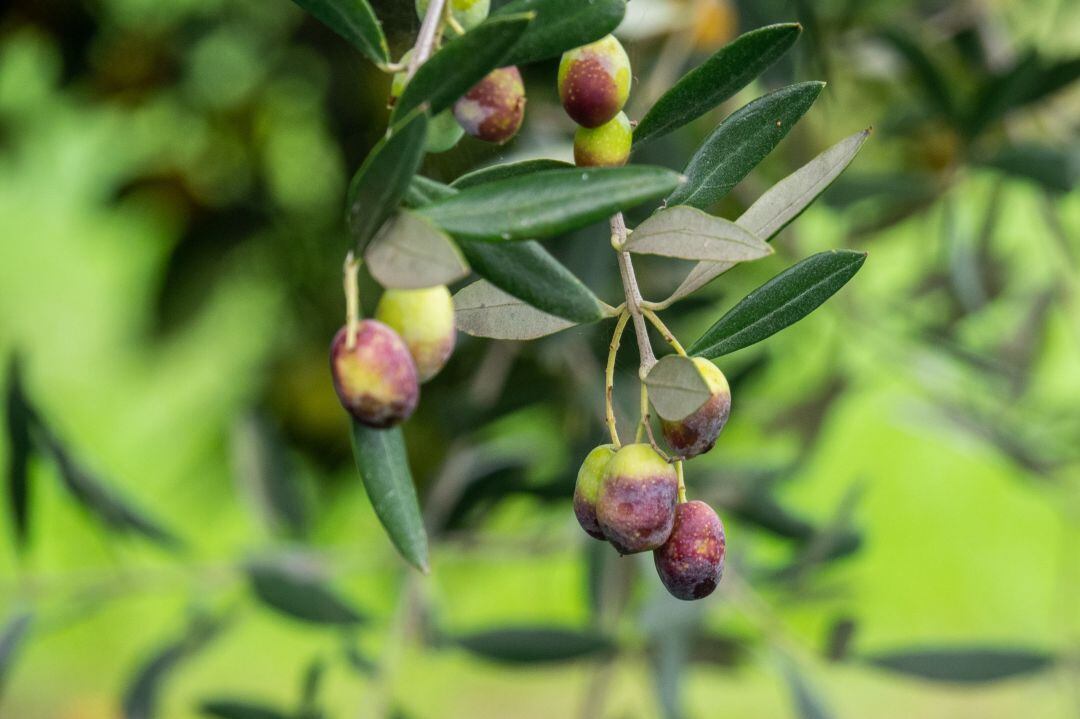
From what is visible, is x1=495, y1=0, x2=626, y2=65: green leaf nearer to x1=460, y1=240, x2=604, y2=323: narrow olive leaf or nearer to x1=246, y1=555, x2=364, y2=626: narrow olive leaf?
x1=460, y1=240, x2=604, y2=323: narrow olive leaf

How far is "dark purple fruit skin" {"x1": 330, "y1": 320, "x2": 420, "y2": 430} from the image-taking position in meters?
0.22

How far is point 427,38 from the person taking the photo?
24cm

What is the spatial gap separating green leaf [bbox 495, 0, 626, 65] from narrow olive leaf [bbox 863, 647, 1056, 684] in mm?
564

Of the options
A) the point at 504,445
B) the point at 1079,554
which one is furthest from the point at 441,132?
the point at 1079,554

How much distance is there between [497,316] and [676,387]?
6 cm

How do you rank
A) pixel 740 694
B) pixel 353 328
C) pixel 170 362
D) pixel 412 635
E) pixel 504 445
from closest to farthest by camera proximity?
pixel 353 328 < pixel 412 635 < pixel 504 445 < pixel 170 362 < pixel 740 694

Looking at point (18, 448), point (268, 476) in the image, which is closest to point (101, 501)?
point (18, 448)

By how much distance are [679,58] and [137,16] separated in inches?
20.7

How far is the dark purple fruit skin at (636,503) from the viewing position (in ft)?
0.79

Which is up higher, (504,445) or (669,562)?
(669,562)

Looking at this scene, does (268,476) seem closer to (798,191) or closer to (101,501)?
(101,501)

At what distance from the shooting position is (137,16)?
39.7 inches

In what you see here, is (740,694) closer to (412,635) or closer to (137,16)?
(412,635)

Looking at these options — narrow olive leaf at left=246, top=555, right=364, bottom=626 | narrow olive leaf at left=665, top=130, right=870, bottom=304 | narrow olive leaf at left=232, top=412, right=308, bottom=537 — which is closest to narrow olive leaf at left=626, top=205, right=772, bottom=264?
narrow olive leaf at left=665, top=130, right=870, bottom=304
